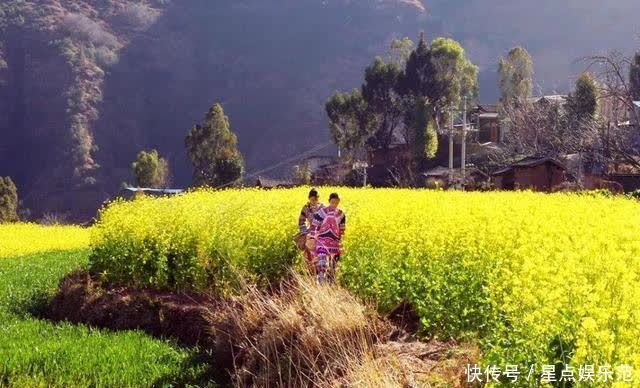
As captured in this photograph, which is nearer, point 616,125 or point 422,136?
point 616,125

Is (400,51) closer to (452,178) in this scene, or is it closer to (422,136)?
(422,136)

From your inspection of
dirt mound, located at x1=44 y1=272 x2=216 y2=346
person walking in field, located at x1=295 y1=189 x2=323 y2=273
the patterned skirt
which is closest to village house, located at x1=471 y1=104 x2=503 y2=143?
dirt mound, located at x1=44 y1=272 x2=216 y2=346

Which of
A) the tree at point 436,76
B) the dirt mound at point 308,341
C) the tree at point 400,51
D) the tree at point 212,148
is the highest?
the tree at point 400,51

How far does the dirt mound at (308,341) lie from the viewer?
5.36 metres

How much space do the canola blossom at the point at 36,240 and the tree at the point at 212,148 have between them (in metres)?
16.9

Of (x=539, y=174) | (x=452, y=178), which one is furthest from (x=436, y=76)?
(x=539, y=174)

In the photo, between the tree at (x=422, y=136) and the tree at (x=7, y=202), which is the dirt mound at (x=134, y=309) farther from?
the tree at (x=422, y=136)

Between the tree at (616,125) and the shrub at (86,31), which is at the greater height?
the shrub at (86,31)

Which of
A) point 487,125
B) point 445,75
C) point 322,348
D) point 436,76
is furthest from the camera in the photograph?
point 487,125

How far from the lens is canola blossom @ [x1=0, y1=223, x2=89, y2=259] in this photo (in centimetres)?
2368

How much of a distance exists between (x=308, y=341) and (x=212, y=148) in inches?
1704

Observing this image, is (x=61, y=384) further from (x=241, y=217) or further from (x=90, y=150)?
(x=90, y=150)

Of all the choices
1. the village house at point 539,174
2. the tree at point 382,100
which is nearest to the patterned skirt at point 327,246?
the village house at point 539,174

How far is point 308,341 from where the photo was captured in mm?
6457
